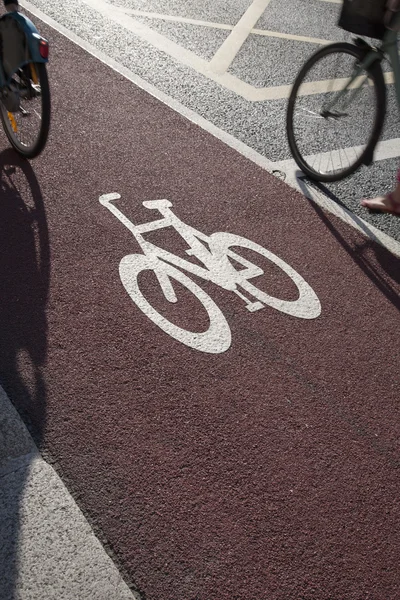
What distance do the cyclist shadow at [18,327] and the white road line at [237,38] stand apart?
10.1 ft

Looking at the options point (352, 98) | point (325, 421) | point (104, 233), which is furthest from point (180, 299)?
point (352, 98)

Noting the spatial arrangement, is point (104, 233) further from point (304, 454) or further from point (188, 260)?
point (304, 454)

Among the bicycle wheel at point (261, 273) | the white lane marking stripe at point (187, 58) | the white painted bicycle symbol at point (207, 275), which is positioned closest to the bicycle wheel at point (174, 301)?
the white painted bicycle symbol at point (207, 275)

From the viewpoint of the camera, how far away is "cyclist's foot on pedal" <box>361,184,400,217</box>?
522 cm

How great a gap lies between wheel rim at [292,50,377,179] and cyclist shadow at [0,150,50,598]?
7.44 feet

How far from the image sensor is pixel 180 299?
14.1 ft

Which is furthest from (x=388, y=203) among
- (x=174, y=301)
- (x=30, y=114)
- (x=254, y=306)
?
(x=30, y=114)

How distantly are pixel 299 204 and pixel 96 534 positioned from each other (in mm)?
3280

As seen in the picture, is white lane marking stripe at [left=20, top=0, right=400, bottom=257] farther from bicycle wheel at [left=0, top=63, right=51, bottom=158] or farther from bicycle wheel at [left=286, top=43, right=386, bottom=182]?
bicycle wheel at [left=0, top=63, right=51, bottom=158]

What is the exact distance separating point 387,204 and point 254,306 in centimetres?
157

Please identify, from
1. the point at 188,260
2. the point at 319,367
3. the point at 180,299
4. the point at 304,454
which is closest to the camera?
the point at 304,454

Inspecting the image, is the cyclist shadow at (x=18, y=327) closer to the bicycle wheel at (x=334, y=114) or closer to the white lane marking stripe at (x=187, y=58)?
the bicycle wheel at (x=334, y=114)

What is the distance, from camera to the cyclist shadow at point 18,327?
2.95 metres

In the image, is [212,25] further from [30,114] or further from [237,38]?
[30,114]
